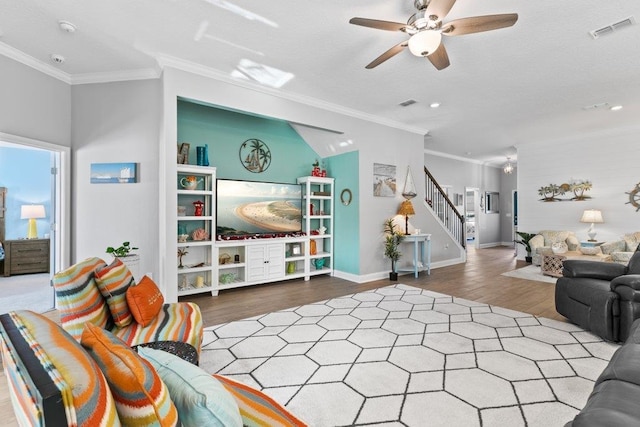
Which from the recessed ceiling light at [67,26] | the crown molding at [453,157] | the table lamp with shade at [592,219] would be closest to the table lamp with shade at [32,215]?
the recessed ceiling light at [67,26]

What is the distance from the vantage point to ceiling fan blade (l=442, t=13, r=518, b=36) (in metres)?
2.27

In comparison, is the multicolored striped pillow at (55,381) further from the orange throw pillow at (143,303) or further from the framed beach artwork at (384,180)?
the framed beach artwork at (384,180)

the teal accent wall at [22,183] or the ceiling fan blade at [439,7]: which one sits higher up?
the ceiling fan blade at [439,7]

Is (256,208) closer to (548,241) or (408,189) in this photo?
(408,189)

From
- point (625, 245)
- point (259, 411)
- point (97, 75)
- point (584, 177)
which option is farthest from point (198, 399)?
point (584, 177)

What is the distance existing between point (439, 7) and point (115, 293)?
311 centimetres

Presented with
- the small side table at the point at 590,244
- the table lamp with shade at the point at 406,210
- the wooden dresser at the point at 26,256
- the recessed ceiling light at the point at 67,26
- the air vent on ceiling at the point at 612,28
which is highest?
the recessed ceiling light at the point at 67,26

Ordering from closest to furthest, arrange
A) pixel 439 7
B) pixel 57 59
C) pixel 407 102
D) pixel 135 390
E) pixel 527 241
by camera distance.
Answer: pixel 135 390
pixel 439 7
pixel 57 59
pixel 407 102
pixel 527 241

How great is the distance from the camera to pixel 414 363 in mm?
2477

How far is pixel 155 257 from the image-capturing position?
3.91 m

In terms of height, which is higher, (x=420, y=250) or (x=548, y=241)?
(x=548, y=241)

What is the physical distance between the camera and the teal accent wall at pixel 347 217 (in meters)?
5.46

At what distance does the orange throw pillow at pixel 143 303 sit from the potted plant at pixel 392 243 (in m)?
4.03

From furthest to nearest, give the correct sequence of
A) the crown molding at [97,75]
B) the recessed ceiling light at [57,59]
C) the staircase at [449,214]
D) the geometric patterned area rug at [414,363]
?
the staircase at [449,214] < the crown molding at [97,75] < the recessed ceiling light at [57,59] < the geometric patterned area rug at [414,363]
